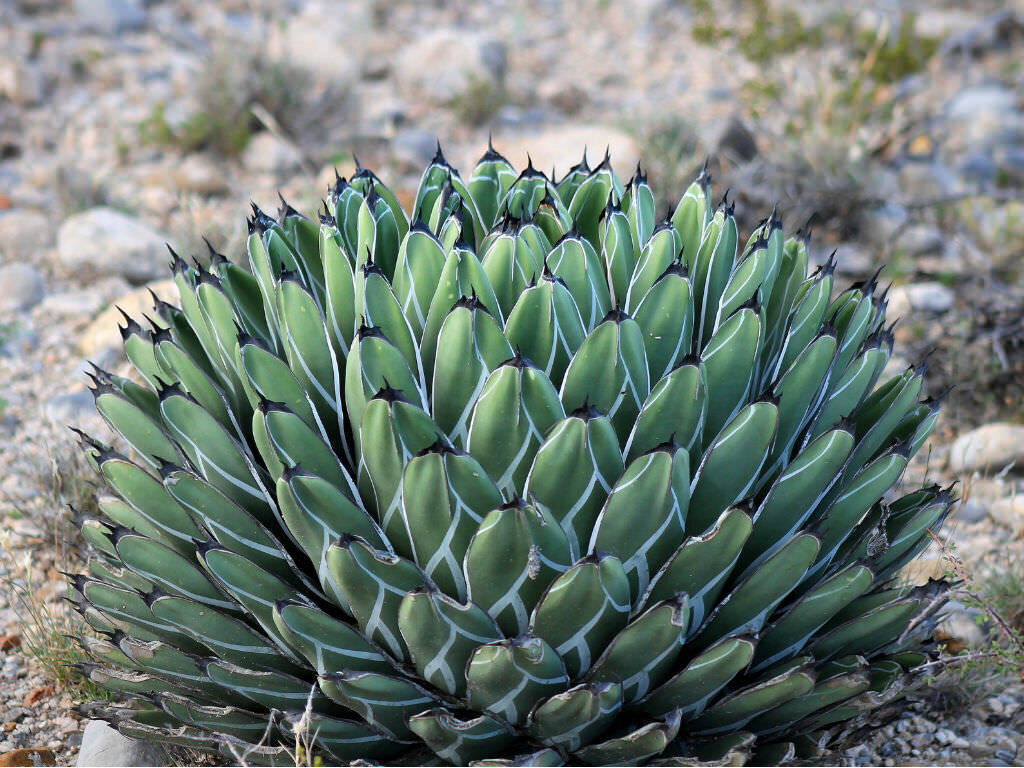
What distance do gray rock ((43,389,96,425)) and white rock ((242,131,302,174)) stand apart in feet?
8.50

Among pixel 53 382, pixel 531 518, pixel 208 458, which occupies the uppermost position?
pixel 53 382

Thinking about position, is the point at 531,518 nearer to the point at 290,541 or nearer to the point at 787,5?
the point at 290,541

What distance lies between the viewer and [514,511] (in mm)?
1857

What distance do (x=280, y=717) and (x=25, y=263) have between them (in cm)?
400

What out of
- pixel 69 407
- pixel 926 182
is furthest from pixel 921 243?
pixel 69 407

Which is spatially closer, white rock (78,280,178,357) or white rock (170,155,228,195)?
white rock (78,280,178,357)

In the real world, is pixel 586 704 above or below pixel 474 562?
below

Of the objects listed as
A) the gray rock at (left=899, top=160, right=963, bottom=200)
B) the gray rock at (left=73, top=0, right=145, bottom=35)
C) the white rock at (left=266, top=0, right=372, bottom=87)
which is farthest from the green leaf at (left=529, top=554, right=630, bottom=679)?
the gray rock at (left=73, top=0, right=145, bottom=35)

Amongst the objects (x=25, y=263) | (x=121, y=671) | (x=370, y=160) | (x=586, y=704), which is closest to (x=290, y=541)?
(x=121, y=671)

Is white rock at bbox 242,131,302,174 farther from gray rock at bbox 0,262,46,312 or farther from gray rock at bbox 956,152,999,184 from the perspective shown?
gray rock at bbox 956,152,999,184

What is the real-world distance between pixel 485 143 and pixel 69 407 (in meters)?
3.74

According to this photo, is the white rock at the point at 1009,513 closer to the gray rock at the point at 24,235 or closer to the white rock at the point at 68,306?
the white rock at the point at 68,306

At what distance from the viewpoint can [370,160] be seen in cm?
684

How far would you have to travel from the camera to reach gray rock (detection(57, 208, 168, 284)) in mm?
5258
